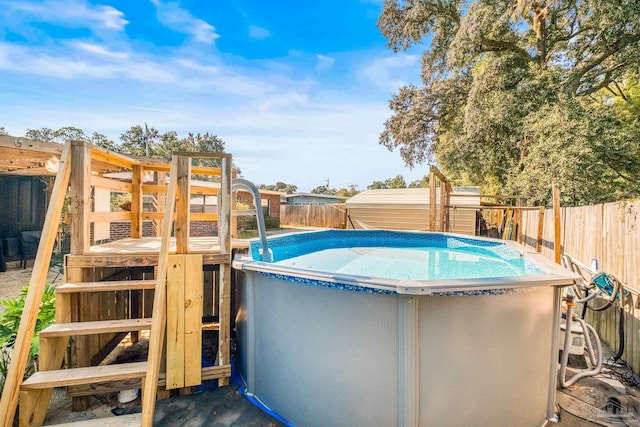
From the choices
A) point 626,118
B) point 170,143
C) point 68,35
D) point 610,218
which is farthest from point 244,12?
point 170,143

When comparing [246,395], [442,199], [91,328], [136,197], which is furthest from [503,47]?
[91,328]

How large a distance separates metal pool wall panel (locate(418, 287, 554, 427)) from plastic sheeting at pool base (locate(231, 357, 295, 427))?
1122 millimetres

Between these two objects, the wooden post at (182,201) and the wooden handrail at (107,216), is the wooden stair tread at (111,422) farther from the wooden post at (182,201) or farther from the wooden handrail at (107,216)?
the wooden handrail at (107,216)

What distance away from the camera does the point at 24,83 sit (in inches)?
339

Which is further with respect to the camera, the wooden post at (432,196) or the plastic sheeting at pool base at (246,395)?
the wooden post at (432,196)

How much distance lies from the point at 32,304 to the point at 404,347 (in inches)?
98.5

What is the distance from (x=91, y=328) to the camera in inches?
89.0

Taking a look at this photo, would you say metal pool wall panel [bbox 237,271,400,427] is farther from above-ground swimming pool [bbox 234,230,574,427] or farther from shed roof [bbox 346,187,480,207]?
shed roof [bbox 346,187,480,207]

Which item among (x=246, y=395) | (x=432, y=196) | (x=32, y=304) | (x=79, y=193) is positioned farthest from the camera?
(x=432, y=196)

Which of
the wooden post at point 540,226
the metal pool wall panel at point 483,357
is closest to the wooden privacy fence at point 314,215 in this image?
the wooden post at point 540,226

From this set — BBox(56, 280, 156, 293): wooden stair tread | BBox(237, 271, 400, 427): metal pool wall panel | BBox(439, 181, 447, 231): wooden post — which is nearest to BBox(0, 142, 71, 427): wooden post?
BBox(56, 280, 156, 293): wooden stair tread

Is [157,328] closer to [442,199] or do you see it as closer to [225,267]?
[225,267]

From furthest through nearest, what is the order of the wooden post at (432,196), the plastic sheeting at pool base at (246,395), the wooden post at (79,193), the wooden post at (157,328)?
the wooden post at (432,196)
the wooden post at (79,193)
the plastic sheeting at pool base at (246,395)
the wooden post at (157,328)

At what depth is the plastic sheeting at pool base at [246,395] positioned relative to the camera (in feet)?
7.90
